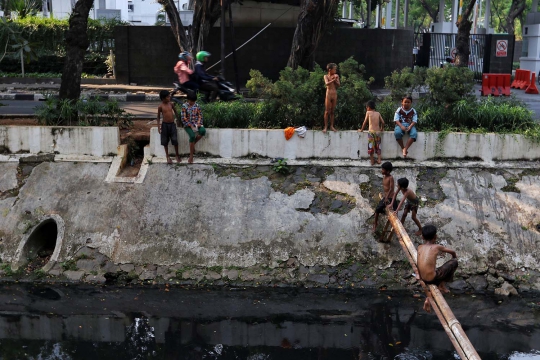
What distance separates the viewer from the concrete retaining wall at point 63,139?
1193cm

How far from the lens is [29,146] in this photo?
12.0m

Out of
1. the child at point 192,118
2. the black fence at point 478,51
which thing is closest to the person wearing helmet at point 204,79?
the child at point 192,118

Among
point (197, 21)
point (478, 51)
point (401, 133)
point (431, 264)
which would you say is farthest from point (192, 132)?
point (478, 51)

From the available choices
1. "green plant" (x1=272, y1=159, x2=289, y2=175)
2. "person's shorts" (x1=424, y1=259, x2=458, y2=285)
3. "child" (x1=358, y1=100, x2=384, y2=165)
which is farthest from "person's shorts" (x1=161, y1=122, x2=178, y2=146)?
"person's shorts" (x1=424, y1=259, x2=458, y2=285)

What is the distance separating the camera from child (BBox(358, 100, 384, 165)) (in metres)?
A: 11.5

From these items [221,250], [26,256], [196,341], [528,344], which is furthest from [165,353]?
[528,344]

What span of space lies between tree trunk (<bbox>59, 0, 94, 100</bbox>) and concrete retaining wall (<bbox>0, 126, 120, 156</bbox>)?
1.85m

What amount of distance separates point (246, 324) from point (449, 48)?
19.4 m

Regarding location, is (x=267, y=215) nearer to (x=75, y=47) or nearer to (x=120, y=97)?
(x=75, y=47)

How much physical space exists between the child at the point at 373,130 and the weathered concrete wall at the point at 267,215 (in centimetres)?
34

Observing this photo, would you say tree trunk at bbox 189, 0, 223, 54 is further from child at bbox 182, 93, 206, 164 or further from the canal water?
→ the canal water

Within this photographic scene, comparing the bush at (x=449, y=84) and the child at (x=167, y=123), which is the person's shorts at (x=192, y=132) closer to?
the child at (x=167, y=123)

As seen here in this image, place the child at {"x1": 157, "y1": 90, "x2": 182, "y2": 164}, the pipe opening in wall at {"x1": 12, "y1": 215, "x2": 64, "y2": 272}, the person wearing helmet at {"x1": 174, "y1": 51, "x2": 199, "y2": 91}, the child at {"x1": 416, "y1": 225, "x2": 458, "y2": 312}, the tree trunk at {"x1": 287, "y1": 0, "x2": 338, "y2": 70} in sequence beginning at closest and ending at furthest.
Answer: the child at {"x1": 416, "y1": 225, "x2": 458, "y2": 312}, the pipe opening in wall at {"x1": 12, "y1": 215, "x2": 64, "y2": 272}, the child at {"x1": 157, "y1": 90, "x2": 182, "y2": 164}, the person wearing helmet at {"x1": 174, "y1": 51, "x2": 199, "y2": 91}, the tree trunk at {"x1": 287, "y1": 0, "x2": 338, "y2": 70}

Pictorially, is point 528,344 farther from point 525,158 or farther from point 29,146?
point 29,146
